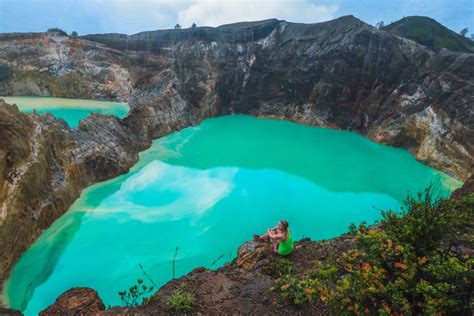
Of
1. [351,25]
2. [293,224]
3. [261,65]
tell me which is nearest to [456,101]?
[351,25]

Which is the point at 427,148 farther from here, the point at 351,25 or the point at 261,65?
the point at 261,65

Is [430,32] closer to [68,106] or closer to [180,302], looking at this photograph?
[68,106]

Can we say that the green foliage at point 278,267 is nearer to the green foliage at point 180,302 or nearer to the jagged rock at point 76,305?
the green foliage at point 180,302

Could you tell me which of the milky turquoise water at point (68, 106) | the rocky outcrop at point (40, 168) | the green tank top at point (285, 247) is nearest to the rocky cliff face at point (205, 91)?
the rocky outcrop at point (40, 168)

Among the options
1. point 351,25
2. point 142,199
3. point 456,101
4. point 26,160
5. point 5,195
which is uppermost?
point 351,25

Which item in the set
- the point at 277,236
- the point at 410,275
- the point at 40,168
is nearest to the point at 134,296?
the point at 277,236

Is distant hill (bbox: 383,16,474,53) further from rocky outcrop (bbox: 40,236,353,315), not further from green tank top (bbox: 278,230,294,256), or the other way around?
rocky outcrop (bbox: 40,236,353,315)
